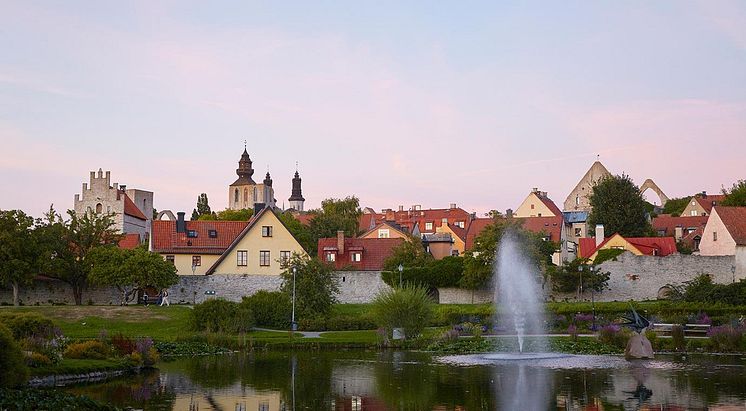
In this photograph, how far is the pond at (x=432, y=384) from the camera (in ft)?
67.4

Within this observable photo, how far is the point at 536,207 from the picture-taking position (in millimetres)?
104125

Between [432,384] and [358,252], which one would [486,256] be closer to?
[358,252]

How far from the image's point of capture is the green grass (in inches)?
984

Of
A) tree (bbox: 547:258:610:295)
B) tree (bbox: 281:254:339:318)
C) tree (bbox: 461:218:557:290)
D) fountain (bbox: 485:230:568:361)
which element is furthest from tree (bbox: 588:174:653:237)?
tree (bbox: 281:254:339:318)

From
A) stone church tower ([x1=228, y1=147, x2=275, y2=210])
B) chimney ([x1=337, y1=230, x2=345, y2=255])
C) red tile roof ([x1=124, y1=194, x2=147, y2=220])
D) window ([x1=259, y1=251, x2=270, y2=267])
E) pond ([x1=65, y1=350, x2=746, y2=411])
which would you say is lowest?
pond ([x1=65, y1=350, x2=746, y2=411])

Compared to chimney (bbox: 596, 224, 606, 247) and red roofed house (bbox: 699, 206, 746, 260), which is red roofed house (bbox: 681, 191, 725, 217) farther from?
red roofed house (bbox: 699, 206, 746, 260)

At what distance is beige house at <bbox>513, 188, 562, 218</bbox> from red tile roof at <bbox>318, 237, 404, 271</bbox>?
Result: 37368 millimetres

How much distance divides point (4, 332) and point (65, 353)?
8.34 m

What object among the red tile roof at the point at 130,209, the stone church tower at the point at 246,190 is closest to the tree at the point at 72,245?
the red tile roof at the point at 130,209

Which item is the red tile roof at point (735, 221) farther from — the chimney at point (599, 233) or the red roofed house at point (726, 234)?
the chimney at point (599, 233)

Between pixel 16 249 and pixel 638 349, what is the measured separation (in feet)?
123

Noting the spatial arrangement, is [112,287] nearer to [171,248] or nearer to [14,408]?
[171,248]

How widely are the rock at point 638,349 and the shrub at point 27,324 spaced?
66.2ft

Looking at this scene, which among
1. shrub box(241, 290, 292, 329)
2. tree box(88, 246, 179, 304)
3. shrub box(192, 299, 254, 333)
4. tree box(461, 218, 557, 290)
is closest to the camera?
shrub box(192, 299, 254, 333)
